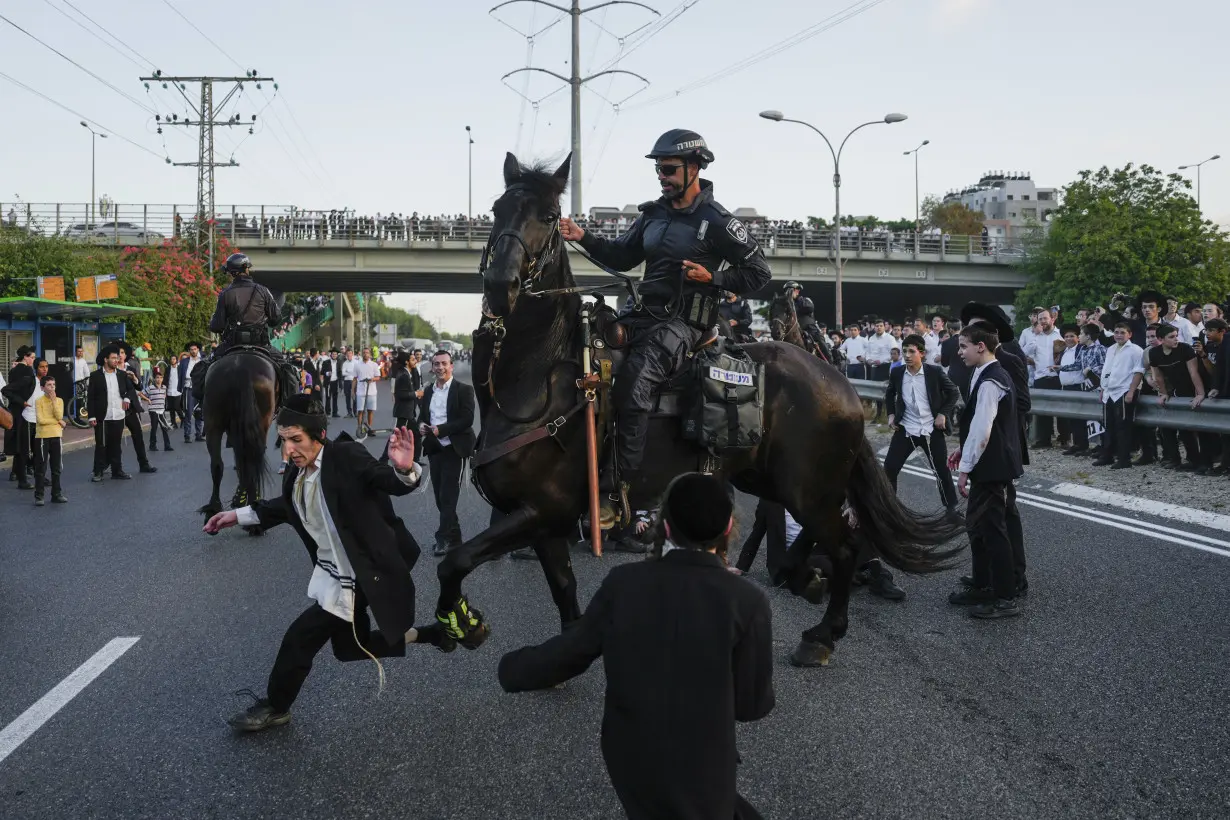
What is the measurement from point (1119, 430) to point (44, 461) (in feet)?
46.0

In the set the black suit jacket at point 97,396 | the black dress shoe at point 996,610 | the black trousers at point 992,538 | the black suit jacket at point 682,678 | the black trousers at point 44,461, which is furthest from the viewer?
the black suit jacket at point 97,396

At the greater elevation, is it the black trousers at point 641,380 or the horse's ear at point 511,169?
the horse's ear at point 511,169

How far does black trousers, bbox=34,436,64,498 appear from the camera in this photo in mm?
13030

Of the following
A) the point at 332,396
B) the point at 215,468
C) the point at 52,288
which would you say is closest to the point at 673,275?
the point at 215,468

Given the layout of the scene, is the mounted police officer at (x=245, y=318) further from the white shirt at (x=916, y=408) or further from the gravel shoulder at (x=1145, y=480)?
the gravel shoulder at (x=1145, y=480)

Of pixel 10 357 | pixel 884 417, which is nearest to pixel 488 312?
pixel 884 417

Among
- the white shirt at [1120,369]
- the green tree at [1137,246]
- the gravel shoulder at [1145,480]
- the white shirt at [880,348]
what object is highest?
the green tree at [1137,246]

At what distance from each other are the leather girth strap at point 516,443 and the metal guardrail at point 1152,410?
9883mm

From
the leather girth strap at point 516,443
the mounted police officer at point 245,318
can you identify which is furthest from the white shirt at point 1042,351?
the leather girth strap at point 516,443

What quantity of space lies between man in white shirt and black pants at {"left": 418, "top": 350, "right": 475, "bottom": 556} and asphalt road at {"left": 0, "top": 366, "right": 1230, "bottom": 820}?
1.53 metres

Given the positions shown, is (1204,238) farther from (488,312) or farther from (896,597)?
(488,312)

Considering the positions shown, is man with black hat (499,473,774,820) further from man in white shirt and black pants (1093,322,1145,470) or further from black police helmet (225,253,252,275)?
man in white shirt and black pants (1093,322,1145,470)

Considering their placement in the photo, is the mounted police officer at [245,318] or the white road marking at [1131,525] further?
the mounted police officer at [245,318]

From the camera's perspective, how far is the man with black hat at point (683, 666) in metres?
2.75
